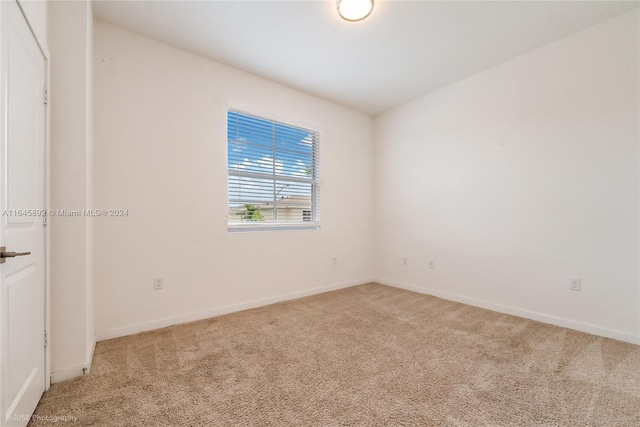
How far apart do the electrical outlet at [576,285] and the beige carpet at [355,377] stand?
39cm

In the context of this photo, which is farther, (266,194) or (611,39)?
(266,194)

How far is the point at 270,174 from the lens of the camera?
11.1ft

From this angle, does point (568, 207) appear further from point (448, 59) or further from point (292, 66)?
point (292, 66)

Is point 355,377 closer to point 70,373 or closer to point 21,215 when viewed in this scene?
point 70,373

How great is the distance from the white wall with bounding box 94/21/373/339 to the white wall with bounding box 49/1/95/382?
A: 61cm

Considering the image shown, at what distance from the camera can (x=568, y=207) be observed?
253 cm

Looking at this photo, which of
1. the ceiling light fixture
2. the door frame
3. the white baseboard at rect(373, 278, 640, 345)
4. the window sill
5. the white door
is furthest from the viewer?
the window sill

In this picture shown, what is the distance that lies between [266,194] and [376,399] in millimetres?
2453

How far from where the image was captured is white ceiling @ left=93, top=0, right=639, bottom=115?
216 centimetres

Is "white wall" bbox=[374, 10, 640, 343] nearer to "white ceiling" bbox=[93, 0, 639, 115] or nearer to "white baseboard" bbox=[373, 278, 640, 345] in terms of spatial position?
"white baseboard" bbox=[373, 278, 640, 345]

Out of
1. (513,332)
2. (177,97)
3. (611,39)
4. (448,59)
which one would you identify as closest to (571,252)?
(513,332)

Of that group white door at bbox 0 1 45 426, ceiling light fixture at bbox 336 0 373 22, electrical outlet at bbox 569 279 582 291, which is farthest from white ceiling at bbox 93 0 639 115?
electrical outlet at bbox 569 279 582 291

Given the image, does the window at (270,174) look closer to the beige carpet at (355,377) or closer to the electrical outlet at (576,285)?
the beige carpet at (355,377)

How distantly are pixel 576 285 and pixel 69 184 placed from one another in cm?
415
